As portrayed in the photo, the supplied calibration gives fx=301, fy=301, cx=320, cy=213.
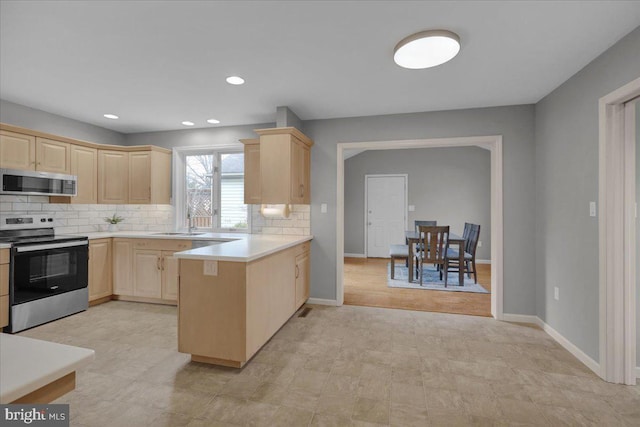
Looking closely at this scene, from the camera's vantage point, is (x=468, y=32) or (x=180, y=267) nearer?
(x=468, y=32)

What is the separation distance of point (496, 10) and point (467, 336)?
2.72m

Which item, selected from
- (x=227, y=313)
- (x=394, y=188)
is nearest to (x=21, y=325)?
(x=227, y=313)

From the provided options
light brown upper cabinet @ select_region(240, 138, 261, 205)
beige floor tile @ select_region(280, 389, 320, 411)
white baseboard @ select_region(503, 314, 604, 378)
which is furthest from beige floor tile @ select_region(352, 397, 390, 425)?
light brown upper cabinet @ select_region(240, 138, 261, 205)

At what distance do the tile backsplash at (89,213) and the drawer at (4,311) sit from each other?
104 cm

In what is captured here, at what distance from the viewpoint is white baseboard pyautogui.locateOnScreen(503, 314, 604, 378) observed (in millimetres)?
2325

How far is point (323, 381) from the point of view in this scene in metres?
2.17

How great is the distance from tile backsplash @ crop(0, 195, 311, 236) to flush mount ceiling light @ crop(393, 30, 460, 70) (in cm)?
218

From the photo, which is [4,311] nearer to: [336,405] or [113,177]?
[113,177]

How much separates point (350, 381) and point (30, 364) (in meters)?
1.93

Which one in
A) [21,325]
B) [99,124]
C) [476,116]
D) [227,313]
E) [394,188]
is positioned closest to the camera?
[227,313]

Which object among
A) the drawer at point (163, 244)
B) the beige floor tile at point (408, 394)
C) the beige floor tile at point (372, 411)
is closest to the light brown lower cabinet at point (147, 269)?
the drawer at point (163, 244)

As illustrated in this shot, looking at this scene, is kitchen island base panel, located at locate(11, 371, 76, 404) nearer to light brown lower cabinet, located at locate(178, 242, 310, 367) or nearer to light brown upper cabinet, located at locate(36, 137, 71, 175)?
light brown lower cabinet, located at locate(178, 242, 310, 367)

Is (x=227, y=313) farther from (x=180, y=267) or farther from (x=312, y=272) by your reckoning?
(x=312, y=272)

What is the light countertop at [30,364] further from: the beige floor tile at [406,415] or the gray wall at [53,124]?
the gray wall at [53,124]
